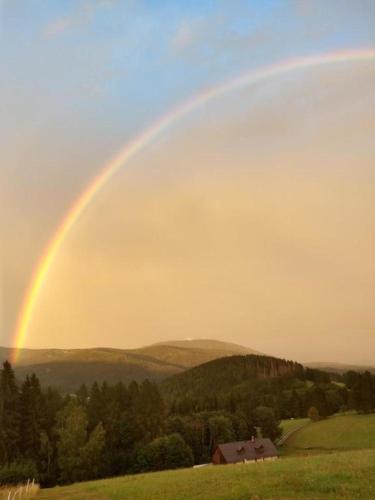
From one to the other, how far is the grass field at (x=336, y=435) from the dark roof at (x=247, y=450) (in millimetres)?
5678

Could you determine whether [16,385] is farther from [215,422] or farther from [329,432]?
[329,432]

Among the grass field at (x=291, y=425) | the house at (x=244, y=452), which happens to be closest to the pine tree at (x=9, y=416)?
the house at (x=244, y=452)

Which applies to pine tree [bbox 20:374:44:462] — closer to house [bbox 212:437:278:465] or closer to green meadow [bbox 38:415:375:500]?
house [bbox 212:437:278:465]

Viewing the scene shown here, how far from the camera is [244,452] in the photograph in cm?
7938

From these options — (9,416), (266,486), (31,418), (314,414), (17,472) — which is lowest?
(17,472)

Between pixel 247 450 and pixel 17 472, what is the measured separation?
116ft

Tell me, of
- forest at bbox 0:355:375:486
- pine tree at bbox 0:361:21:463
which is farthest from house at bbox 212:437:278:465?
pine tree at bbox 0:361:21:463

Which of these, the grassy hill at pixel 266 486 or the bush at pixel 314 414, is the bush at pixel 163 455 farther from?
the bush at pixel 314 414

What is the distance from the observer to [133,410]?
257 feet

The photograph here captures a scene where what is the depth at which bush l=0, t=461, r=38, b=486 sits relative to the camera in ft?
186

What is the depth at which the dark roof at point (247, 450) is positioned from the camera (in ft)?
254

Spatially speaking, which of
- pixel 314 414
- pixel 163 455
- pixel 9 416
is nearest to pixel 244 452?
pixel 163 455

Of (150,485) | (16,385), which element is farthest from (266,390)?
(150,485)

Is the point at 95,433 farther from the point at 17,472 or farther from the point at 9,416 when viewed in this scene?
the point at 17,472
